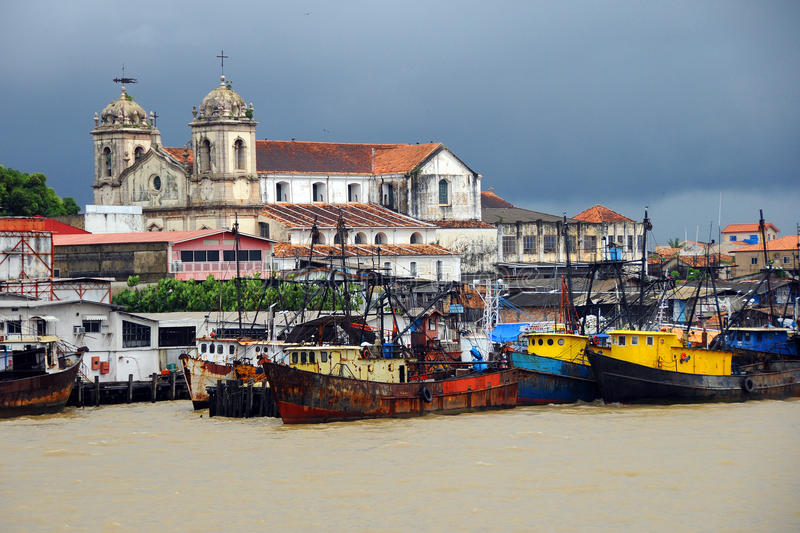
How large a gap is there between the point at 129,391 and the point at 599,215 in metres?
58.5

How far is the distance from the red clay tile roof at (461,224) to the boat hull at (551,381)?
131ft

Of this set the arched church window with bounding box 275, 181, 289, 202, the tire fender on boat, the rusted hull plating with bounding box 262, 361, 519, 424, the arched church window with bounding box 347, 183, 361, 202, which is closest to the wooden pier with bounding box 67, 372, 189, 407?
the rusted hull plating with bounding box 262, 361, 519, 424

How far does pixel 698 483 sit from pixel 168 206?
189ft

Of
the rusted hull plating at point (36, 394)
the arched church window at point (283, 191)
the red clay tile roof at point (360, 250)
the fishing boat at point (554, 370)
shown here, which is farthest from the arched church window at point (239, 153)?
the fishing boat at point (554, 370)

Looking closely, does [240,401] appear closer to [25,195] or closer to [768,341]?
[768,341]

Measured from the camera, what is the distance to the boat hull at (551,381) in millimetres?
55500

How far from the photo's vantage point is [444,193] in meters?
98.0

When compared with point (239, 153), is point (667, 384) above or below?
below

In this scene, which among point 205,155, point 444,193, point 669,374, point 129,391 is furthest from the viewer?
point 444,193

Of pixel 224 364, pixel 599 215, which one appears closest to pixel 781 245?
pixel 599 215

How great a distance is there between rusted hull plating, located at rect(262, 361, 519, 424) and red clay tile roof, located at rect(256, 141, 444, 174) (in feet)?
139

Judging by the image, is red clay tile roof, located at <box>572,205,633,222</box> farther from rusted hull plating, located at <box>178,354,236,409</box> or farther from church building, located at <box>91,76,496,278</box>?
rusted hull plating, located at <box>178,354,236,409</box>

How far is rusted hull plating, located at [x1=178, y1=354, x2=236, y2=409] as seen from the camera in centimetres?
5578

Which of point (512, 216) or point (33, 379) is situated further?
point (512, 216)
